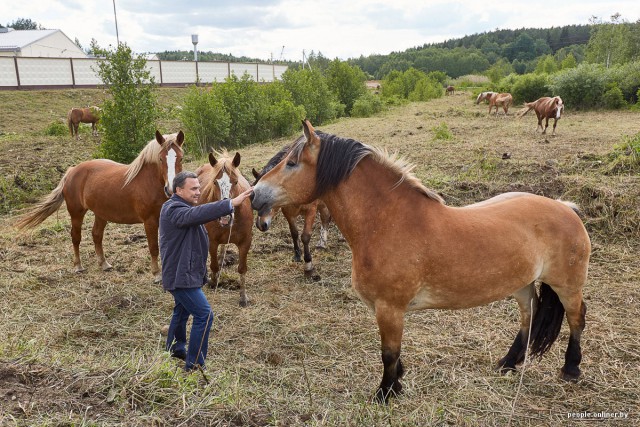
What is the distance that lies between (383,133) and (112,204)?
1164cm

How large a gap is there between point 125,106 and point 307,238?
7.56 metres

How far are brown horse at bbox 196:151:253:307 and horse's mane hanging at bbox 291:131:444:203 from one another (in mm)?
1824

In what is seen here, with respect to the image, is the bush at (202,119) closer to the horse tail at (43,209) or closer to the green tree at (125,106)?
the green tree at (125,106)

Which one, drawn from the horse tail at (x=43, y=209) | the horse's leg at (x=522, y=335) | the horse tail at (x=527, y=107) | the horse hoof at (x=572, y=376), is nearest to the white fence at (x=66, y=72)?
the horse tail at (x=527, y=107)

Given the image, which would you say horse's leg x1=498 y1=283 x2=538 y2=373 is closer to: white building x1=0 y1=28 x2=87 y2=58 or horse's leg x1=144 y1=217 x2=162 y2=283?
horse's leg x1=144 y1=217 x2=162 y2=283

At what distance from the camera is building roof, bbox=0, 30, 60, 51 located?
37.3 meters

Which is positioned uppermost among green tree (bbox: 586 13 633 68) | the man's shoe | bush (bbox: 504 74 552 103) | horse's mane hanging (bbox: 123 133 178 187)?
green tree (bbox: 586 13 633 68)

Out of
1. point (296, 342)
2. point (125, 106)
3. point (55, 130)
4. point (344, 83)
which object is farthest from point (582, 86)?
point (55, 130)

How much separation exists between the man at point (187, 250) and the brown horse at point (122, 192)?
69.7 inches

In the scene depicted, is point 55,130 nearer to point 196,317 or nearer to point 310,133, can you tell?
point 196,317

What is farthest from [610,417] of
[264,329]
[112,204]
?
[112,204]

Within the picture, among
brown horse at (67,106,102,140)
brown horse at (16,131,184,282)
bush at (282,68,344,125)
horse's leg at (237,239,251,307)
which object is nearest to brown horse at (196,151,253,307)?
horse's leg at (237,239,251,307)

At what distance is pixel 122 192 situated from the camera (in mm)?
5750

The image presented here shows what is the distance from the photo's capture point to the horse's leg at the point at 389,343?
9.50 ft
